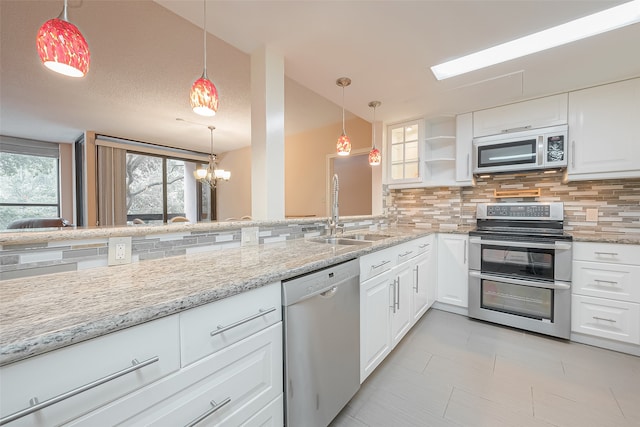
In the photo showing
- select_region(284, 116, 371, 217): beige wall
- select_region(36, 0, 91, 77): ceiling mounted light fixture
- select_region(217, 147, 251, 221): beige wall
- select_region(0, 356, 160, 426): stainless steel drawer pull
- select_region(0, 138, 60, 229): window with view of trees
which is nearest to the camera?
select_region(0, 356, 160, 426): stainless steel drawer pull

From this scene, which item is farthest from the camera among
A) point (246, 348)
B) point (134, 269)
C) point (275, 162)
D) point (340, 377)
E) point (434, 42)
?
point (275, 162)

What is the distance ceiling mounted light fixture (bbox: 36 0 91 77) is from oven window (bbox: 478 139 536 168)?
10.3ft

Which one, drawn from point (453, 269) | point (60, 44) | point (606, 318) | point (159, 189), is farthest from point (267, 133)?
point (159, 189)

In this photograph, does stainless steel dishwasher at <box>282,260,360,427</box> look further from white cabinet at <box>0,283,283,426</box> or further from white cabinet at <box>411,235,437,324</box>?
white cabinet at <box>411,235,437,324</box>

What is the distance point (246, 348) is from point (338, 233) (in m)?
1.50

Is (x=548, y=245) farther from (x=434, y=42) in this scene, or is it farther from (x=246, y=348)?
(x=246, y=348)

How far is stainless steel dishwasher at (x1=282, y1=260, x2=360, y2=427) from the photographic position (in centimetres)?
107

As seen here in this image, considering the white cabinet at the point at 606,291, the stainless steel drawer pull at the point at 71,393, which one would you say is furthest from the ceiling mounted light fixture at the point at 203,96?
the white cabinet at the point at 606,291

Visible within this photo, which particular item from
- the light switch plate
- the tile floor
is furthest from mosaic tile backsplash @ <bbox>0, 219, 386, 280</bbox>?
the light switch plate

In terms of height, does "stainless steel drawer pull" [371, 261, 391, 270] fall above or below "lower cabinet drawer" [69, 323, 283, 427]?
above

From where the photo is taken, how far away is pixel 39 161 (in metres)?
5.29

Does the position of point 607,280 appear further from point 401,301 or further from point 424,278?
point 401,301

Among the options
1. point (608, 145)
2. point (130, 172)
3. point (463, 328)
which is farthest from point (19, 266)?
point (130, 172)

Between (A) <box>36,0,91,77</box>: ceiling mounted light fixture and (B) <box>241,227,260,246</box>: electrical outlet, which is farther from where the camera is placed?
(B) <box>241,227,260,246</box>: electrical outlet
